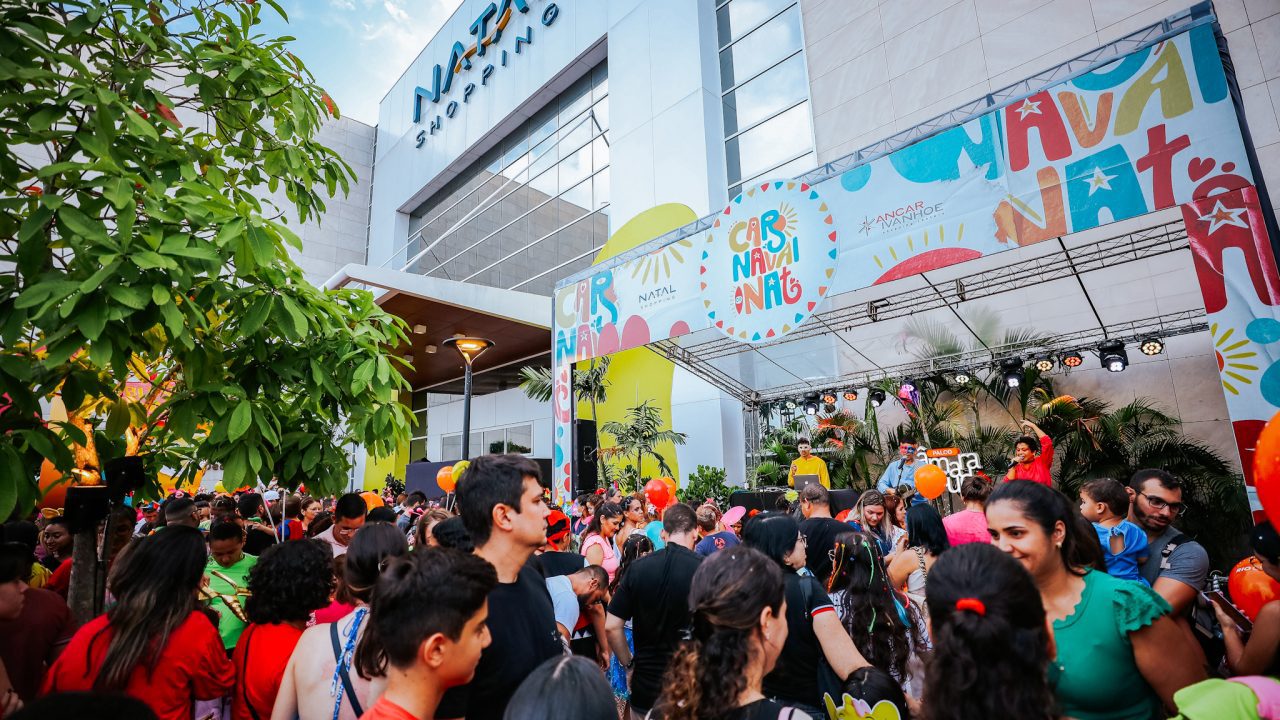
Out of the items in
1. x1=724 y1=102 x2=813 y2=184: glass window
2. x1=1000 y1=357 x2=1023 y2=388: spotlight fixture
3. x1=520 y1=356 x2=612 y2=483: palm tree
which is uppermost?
x1=724 y1=102 x2=813 y2=184: glass window

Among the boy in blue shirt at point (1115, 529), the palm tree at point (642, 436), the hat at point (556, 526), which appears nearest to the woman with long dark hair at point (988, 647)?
the boy in blue shirt at point (1115, 529)

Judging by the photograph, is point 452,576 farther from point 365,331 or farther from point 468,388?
point 468,388

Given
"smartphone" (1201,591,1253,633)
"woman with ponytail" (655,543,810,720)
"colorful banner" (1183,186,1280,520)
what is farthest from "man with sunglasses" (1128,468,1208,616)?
"woman with ponytail" (655,543,810,720)

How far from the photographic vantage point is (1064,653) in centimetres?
189

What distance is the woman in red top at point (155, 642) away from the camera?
79.7 inches

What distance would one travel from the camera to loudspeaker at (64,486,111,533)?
287cm

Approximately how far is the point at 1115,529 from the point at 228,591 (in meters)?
5.17

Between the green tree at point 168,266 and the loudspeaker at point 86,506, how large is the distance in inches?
8.8

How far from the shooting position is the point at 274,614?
94.2 inches

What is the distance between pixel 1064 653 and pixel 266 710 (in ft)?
9.23

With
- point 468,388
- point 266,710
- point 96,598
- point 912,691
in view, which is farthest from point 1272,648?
point 468,388

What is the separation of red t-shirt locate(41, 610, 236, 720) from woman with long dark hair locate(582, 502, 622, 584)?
2833 mm

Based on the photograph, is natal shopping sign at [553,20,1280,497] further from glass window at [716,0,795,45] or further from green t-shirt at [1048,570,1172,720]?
glass window at [716,0,795,45]

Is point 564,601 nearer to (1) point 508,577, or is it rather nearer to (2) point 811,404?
(1) point 508,577
